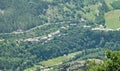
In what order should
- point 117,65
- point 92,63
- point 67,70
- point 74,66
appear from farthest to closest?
point 74,66 → point 67,70 → point 92,63 → point 117,65

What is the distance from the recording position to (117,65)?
81.8m

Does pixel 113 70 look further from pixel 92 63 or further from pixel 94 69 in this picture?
pixel 92 63

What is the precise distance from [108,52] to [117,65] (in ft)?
9.16

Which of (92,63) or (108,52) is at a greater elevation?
(108,52)

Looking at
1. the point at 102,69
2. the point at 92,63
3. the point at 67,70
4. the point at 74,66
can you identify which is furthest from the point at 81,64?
the point at 102,69

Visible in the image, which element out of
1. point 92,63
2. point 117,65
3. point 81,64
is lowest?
point 81,64

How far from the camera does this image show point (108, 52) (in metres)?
82.6

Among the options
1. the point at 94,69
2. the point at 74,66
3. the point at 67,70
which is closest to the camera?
the point at 94,69

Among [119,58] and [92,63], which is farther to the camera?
[92,63]

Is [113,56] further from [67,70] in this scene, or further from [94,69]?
[67,70]

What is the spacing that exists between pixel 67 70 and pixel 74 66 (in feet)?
46.2

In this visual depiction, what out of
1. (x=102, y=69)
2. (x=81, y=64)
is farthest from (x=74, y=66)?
(x=102, y=69)

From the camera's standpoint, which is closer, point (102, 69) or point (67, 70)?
point (102, 69)

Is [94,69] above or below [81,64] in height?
above
